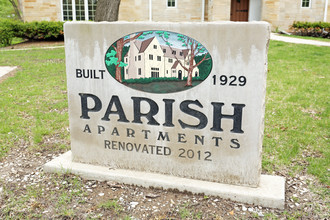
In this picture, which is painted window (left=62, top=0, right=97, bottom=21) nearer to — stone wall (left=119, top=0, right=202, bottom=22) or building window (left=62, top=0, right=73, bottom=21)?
building window (left=62, top=0, right=73, bottom=21)

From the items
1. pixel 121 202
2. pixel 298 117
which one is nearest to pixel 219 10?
pixel 298 117

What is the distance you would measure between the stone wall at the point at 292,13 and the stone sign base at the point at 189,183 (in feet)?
64.4

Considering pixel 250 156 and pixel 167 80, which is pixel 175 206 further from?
pixel 167 80

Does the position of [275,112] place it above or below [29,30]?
below

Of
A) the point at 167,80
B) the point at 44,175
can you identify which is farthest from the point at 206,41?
the point at 44,175

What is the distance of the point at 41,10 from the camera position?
20016mm

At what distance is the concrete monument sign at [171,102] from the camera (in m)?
3.07

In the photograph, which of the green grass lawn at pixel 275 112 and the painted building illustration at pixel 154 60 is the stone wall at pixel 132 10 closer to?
the green grass lawn at pixel 275 112

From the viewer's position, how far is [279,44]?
14.0m

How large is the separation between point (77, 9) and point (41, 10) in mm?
2129

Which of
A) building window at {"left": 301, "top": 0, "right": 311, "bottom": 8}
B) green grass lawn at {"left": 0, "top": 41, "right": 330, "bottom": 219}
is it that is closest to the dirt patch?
green grass lawn at {"left": 0, "top": 41, "right": 330, "bottom": 219}

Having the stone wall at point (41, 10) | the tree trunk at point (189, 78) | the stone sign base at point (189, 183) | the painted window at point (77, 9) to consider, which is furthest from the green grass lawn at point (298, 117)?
the stone wall at point (41, 10)

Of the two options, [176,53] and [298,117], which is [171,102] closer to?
[176,53]

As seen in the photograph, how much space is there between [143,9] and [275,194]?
66.2ft
